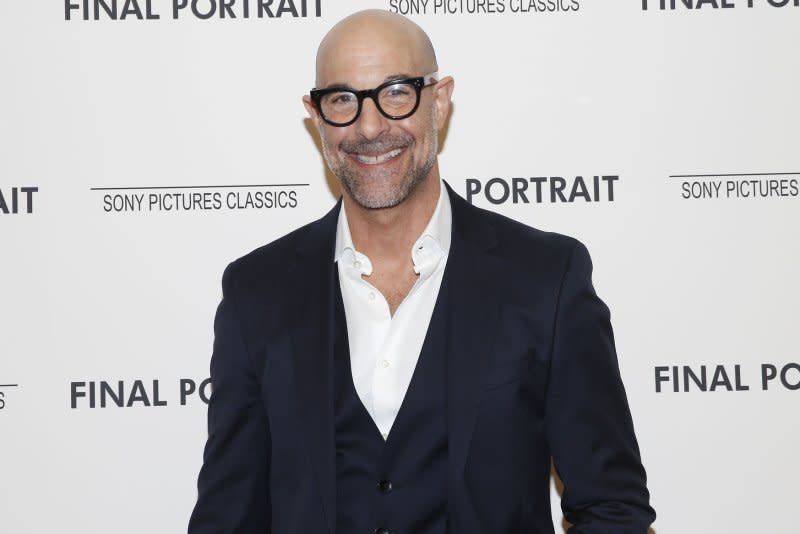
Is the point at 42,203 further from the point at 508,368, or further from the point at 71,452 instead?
the point at 508,368

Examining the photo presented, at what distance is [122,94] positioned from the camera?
2645 millimetres

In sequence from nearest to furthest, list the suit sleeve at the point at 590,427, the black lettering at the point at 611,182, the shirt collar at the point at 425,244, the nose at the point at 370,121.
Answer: the suit sleeve at the point at 590,427, the nose at the point at 370,121, the shirt collar at the point at 425,244, the black lettering at the point at 611,182

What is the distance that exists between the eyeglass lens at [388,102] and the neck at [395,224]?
0.63 ft

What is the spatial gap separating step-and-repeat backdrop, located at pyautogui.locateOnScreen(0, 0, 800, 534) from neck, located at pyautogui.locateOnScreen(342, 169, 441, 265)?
1.49 feet

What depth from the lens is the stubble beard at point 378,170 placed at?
2090mm

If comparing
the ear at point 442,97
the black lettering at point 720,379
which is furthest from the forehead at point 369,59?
the black lettering at point 720,379

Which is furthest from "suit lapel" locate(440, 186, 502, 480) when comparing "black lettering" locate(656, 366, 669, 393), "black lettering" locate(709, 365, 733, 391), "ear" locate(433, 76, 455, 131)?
"black lettering" locate(709, 365, 733, 391)

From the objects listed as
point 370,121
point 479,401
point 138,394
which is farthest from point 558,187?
point 138,394

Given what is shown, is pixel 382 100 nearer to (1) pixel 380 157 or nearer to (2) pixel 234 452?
(1) pixel 380 157

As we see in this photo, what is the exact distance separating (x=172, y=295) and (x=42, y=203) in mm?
461

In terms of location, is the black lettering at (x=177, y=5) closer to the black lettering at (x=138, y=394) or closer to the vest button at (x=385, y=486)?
the black lettering at (x=138, y=394)

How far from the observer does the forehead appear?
2.07 meters

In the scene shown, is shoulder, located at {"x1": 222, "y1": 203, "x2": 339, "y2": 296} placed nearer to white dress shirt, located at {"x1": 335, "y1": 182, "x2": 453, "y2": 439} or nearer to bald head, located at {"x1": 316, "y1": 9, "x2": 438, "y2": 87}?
white dress shirt, located at {"x1": 335, "y1": 182, "x2": 453, "y2": 439}

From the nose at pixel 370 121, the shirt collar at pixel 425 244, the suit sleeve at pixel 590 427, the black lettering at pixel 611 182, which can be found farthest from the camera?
the black lettering at pixel 611 182
